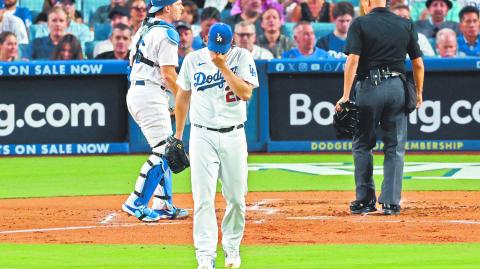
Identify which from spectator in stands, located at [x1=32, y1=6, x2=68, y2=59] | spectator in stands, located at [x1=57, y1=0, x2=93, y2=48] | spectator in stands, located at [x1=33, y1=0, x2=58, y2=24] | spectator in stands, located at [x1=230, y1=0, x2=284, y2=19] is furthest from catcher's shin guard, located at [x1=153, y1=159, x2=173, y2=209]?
spectator in stands, located at [x1=33, y1=0, x2=58, y2=24]

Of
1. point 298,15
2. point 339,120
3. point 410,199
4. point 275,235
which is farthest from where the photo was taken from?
point 298,15

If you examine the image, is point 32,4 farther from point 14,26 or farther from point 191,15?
point 191,15

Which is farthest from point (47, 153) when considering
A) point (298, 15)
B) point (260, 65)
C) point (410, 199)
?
point (410, 199)

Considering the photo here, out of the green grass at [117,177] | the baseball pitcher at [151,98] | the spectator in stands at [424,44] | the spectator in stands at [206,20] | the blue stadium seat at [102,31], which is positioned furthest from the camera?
the blue stadium seat at [102,31]

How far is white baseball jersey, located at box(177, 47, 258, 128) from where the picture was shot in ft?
Answer: 26.2

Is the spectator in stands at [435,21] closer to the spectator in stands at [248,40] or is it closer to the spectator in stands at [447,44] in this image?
the spectator in stands at [447,44]

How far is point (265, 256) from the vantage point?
8.70 m

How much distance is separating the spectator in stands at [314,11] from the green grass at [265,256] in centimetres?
1116

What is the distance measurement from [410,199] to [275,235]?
3.05m

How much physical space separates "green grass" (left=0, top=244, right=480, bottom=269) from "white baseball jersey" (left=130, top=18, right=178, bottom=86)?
198cm

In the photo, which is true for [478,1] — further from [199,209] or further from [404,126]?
[199,209]

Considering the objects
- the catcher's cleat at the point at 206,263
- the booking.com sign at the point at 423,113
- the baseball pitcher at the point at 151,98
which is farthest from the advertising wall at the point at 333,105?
the catcher's cleat at the point at 206,263

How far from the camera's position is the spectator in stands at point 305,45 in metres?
17.7

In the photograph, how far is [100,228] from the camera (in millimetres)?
10547
